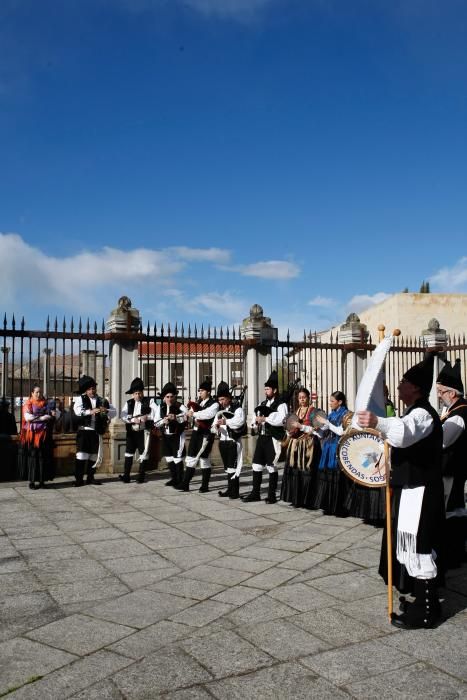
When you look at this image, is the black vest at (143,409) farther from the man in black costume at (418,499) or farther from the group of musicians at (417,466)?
the man in black costume at (418,499)

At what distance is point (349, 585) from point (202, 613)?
52.6 inches

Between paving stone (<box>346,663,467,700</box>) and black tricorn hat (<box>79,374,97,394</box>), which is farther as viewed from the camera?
black tricorn hat (<box>79,374,97,394</box>)

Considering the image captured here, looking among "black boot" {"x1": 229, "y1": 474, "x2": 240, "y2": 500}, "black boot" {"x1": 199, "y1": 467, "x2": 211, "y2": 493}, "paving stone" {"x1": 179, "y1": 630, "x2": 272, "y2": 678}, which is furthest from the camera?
"black boot" {"x1": 199, "y1": 467, "x2": 211, "y2": 493}

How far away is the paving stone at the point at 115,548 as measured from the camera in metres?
6.01

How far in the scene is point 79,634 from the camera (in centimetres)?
395

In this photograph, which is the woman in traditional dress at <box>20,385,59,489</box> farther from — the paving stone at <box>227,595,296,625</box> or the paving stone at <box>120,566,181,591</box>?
the paving stone at <box>227,595,296,625</box>

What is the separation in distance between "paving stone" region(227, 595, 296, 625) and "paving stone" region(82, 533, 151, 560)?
1.88 metres

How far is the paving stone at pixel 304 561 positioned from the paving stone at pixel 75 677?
2.24 metres

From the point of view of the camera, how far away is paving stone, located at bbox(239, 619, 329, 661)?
3648 mm

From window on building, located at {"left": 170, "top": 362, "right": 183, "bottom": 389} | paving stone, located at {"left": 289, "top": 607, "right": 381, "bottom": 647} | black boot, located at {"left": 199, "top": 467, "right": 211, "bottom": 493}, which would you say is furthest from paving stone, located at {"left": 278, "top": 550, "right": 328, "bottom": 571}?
window on building, located at {"left": 170, "top": 362, "right": 183, "bottom": 389}

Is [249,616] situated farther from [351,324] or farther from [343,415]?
[351,324]

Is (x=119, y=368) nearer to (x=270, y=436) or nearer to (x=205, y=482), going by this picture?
(x=205, y=482)

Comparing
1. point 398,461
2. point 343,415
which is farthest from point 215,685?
point 343,415

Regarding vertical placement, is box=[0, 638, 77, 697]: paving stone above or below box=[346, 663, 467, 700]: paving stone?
below
